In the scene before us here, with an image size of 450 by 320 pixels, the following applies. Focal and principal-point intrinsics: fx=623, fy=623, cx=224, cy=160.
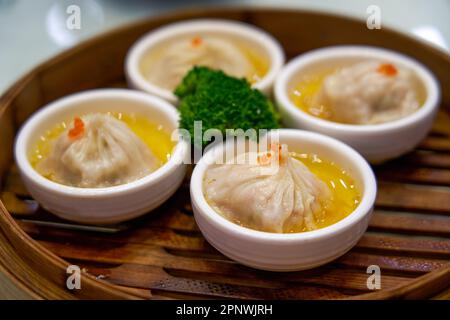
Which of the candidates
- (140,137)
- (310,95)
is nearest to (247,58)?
(310,95)

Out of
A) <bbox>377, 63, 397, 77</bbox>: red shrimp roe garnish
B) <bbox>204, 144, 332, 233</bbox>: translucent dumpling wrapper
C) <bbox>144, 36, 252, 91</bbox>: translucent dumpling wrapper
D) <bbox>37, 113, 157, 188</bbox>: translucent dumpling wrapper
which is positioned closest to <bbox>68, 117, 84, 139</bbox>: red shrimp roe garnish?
<bbox>37, 113, 157, 188</bbox>: translucent dumpling wrapper

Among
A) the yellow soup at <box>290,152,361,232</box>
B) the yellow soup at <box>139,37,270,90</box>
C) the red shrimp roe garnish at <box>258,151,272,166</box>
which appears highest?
the yellow soup at <box>139,37,270,90</box>

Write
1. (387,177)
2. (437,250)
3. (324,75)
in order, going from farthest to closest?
(324,75)
(387,177)
(437,250)

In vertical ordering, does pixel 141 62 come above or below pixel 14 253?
above

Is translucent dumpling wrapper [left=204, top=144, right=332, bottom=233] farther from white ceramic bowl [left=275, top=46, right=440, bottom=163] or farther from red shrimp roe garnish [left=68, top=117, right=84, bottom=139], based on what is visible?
red shrimp roe garnish [left=68, top=117, right=84, bottom=139]

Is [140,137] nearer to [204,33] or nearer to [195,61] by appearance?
[195,61]
